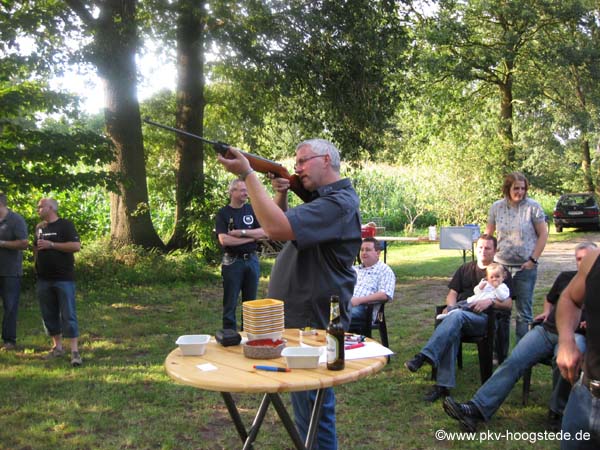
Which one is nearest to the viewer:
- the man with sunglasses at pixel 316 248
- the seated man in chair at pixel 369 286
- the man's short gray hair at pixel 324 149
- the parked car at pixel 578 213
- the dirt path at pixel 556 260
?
the man with sunglasses at pixel 316 248

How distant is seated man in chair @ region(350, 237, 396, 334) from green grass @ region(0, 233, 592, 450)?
584 mm

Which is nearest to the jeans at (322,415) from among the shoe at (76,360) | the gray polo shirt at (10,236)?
the shoe at (76,360)

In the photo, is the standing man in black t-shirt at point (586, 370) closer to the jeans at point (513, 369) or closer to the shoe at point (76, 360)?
the jeans at point (513, 369)

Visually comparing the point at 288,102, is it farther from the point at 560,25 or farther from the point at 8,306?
the point at 560,25

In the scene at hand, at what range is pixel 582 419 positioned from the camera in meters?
2.17

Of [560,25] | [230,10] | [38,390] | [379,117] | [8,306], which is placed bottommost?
[38,390]

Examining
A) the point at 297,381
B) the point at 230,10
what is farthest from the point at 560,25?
the point at 297,381

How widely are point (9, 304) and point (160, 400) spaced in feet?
9.20

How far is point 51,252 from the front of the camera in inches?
232

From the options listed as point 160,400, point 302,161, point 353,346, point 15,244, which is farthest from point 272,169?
point 15,244

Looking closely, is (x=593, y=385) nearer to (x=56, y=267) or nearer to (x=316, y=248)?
(x=316, y=248)

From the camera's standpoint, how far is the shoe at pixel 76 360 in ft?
19.1

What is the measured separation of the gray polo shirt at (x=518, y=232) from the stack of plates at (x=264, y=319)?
12.3 ft

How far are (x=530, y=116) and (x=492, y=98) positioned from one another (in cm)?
614
